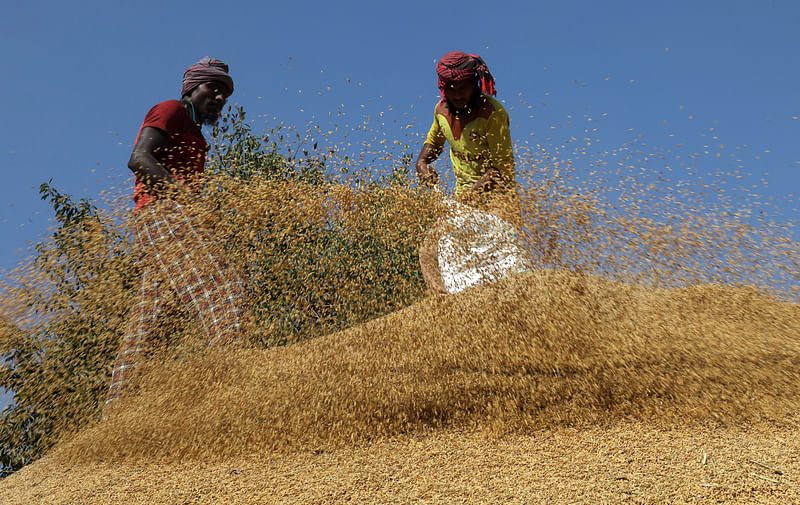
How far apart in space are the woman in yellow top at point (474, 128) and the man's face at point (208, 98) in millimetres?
1597

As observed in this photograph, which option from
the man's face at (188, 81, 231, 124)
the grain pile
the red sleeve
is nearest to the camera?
the grain pile

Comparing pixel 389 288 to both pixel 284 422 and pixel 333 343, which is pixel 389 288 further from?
pixel 284 422

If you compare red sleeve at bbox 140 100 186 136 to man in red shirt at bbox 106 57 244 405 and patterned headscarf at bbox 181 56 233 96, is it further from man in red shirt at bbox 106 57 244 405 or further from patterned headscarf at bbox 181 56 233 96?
patterned headscarf at bbox 181 56 233 96

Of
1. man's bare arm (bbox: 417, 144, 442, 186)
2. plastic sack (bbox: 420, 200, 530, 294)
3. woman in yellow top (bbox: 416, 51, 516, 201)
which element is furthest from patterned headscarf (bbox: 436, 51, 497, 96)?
plastic sack (bbox: 420, 200, 530, 294)

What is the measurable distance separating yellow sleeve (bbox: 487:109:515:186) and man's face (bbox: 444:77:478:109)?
224mm

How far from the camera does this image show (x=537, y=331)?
3.48 metres

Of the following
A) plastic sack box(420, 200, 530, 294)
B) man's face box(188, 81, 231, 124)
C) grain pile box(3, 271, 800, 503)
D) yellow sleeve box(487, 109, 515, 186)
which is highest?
man's face box(188, 81, 231, 124)

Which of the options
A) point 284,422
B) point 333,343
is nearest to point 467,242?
point 333,343

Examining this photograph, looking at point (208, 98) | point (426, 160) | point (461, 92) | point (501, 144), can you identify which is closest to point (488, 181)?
point (501, 144)

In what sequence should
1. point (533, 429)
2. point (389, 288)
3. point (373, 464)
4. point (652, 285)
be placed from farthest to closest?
point (389, 288) < point (652, 285) < point (533, 429) < point (373, 464)

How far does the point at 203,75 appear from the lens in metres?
4.20

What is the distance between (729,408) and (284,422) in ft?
7.90

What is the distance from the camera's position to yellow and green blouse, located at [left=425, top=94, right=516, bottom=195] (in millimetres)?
4301

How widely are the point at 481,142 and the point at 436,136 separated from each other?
513 mm
